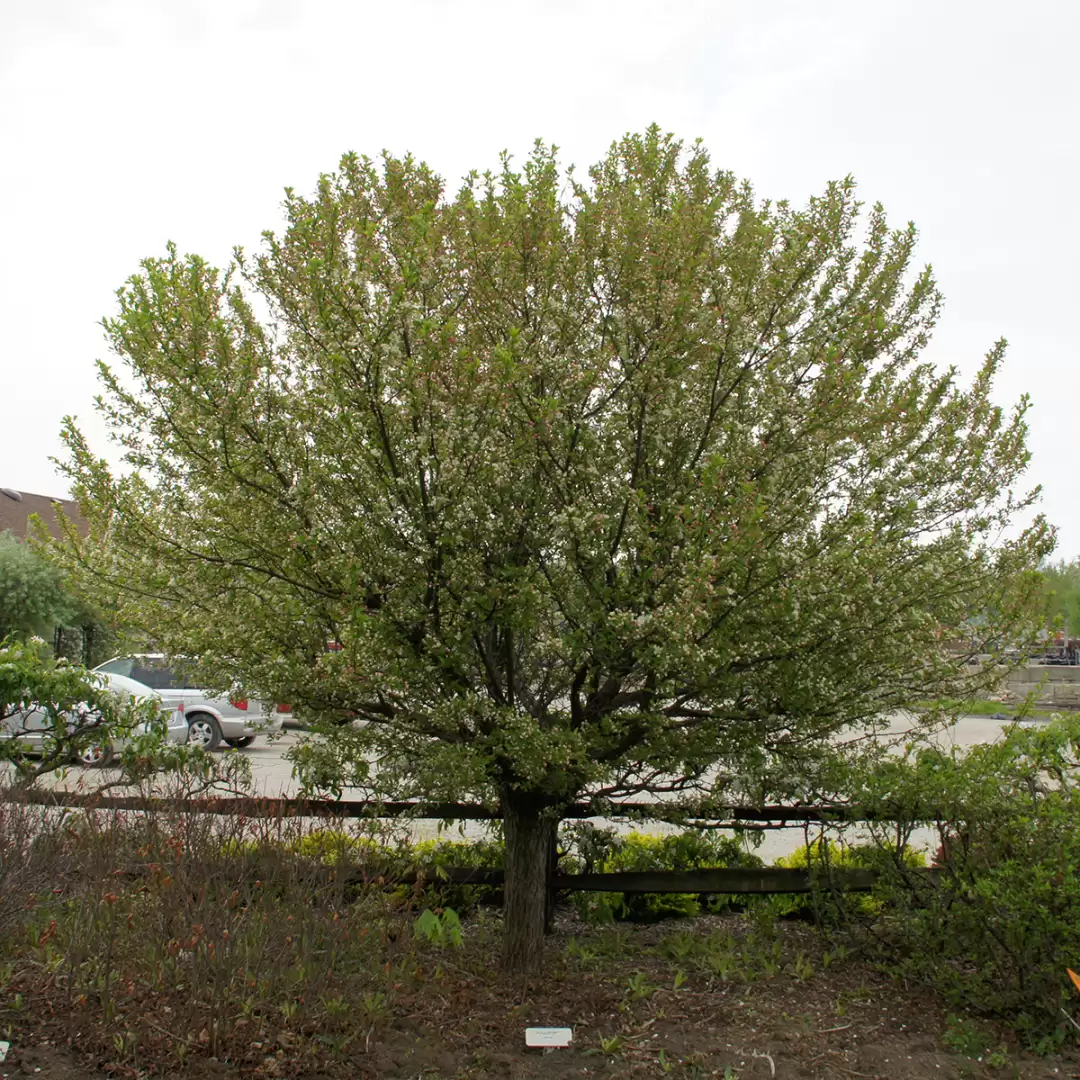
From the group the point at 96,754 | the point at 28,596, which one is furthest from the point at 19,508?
the point at 96,754

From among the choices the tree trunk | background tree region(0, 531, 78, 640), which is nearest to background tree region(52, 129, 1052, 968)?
the tree trunk

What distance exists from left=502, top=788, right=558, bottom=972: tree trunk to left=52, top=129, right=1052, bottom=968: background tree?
0.10 feet

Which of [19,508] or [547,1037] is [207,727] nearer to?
[547,1037]

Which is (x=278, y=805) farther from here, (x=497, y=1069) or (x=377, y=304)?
(x=377, y=304)

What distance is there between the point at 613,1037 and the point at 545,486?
242 cm

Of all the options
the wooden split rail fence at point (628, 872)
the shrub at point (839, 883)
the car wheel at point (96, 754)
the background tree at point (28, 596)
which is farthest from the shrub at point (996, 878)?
the background tree at point (28, 596)

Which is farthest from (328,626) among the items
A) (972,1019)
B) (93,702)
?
(972,1019)

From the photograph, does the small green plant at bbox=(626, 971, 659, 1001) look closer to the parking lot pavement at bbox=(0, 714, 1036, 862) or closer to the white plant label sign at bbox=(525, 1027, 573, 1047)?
the white plant label sign at bbox=(525, 1027, 573, 1047)

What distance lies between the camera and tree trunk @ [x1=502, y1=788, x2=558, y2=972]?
16.0ft

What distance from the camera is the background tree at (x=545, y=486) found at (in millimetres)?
3920

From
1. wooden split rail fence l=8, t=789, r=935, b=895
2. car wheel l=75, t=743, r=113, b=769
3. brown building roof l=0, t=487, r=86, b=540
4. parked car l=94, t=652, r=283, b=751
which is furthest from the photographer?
brown building roof l=0, t=487, r=86, b=540

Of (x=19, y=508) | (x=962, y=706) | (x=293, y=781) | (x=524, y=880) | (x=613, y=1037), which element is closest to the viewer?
(x=613, y=1037)

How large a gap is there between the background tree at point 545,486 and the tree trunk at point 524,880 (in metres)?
0.03

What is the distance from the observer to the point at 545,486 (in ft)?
14.3
